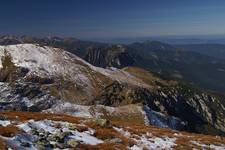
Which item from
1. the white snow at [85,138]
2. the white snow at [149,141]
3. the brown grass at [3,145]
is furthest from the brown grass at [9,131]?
the white snow at [149,141]

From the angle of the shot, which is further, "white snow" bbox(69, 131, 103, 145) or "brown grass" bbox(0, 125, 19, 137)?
"white snow" bbox(69, 131, 103, 145)

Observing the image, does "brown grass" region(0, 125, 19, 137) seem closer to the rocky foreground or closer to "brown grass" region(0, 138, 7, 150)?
the rocky foreground

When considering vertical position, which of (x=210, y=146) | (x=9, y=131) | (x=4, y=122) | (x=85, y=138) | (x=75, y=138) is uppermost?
(x=9, y=131)

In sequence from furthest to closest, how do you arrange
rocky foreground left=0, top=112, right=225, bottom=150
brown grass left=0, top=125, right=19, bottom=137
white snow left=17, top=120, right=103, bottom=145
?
white snow left=17, top=120, right=103, bottom=145, rocky foreground left=0, top=112, right=225, bottom=150, brown grass left=0, top=125, right=19, bottom=137

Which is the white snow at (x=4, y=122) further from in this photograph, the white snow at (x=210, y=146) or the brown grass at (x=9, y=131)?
the white snow at (x=210, y=146)

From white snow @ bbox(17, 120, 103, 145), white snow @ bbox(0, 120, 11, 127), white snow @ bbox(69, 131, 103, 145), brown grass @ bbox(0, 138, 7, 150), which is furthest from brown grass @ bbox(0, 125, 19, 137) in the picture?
white snow @ bbox(69, 131, 103, 145)

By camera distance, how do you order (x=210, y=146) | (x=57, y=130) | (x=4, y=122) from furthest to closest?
(x=210, y=146) → (x=57, y=130) → (x=4, y=122)

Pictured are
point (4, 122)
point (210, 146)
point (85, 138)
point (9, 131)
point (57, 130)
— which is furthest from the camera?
point (210, 146)

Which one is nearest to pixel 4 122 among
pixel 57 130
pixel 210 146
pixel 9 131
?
pixel 57 130

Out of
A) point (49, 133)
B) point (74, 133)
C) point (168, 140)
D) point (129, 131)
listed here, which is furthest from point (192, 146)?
point (49, 133)

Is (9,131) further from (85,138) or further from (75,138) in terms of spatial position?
(85,138)

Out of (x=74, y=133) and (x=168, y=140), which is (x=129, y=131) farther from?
(x=74, y=133)
